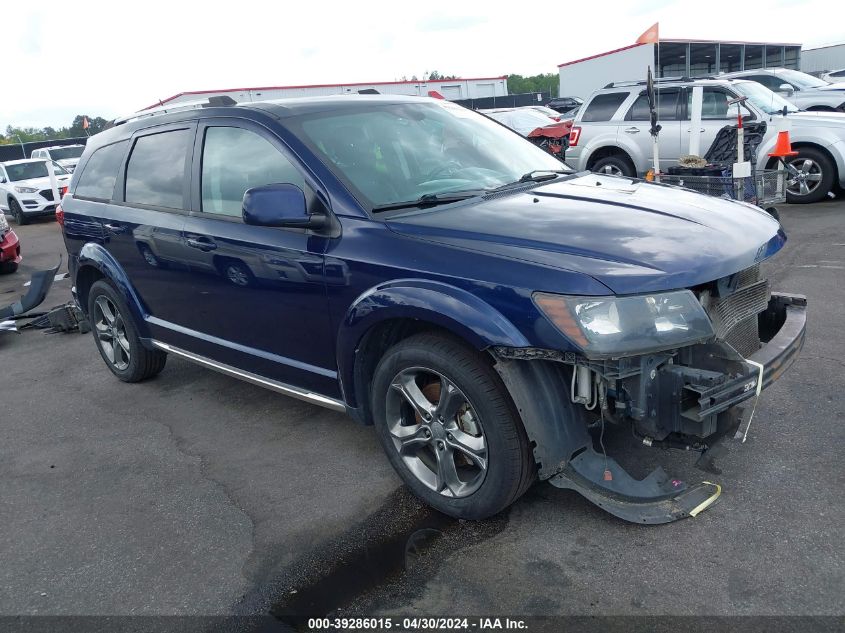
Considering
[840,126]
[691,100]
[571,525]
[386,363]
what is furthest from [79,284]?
[840,126]

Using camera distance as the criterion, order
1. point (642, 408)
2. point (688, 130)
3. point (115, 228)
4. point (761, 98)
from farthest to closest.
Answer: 1. point (761, 98)
2. point (688, 130)
3. point (115, 228)
4. point (642, 408)

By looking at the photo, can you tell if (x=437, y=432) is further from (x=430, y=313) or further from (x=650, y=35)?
(x=650, y=35)

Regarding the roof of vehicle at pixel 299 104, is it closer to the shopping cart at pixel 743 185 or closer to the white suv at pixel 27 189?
the shopping cart at pixel 743 185

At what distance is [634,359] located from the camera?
8.78ft

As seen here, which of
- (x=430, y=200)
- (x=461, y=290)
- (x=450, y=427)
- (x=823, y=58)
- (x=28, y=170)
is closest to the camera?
(x=461, y=290)

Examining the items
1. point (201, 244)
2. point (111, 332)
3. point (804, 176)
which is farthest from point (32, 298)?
point (804, 176)

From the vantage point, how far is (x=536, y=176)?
4.00 meters

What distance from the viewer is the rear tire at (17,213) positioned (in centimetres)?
1814

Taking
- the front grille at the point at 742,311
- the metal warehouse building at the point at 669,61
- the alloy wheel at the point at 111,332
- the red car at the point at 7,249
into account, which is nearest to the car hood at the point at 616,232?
the front grille at the point at 742,311

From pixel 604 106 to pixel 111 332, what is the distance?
909 cm

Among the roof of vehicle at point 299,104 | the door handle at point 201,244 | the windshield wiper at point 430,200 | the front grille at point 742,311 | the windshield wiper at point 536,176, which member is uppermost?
the roof of vehicle at point 299,104

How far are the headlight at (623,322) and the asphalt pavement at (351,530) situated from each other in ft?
2.81

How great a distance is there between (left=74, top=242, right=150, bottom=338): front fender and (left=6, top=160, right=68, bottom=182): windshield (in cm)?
1574

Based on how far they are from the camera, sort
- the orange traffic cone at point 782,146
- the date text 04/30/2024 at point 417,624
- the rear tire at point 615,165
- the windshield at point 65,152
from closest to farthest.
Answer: the date text 04/30/2024 at point 417,624 < the orange traffic cone at point 782,146 < the rear tire at point 615,165 < the windshield at point 65,152
